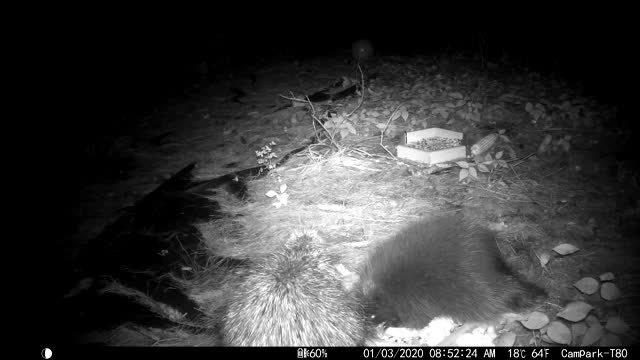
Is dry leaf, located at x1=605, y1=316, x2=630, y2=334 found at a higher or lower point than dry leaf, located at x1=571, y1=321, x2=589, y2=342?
higher

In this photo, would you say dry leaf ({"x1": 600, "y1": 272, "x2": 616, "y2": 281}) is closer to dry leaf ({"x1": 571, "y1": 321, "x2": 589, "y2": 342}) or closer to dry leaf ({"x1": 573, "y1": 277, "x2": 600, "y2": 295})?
dry leaf ({"x1": 573, "y1": 277, "x2": 600, "y2": 295})

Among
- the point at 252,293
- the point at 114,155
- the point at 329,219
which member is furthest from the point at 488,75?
the point at 114,155

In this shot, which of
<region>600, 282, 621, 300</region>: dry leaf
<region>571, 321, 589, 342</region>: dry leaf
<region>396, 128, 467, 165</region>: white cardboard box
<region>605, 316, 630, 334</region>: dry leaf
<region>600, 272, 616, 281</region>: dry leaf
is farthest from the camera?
<region>396, 128, 467, 165</region>: white cardboard box

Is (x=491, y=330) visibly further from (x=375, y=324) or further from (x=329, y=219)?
(x=329, y=219)

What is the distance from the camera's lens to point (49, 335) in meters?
2.68

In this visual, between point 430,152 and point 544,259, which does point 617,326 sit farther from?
point 430,152

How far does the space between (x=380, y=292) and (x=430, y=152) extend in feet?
7.46

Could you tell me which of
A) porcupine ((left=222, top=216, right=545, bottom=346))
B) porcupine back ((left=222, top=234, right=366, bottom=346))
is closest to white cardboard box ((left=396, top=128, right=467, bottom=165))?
porcupine ((left=222, top=216, right=545, bottom=346))

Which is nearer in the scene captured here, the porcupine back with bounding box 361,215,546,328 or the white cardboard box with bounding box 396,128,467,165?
the porcupine back with bounding box 361,215,546,328

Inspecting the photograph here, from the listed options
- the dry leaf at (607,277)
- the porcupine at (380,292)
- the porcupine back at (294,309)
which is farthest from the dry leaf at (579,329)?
the porcupine back at (294,309)

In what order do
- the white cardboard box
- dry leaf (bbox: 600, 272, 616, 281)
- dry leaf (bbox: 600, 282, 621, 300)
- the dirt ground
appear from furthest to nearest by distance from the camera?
the white cardboard box → the dirt ground → dry leaf (bbox: 600, 272, 616, 281) → dry leaf (bbox: 600, 282, 621, 300)

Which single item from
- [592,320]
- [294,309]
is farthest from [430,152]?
[294,309]

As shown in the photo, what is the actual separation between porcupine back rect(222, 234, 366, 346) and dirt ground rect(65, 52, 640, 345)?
1013 millimetres

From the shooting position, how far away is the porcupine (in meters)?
2.11
